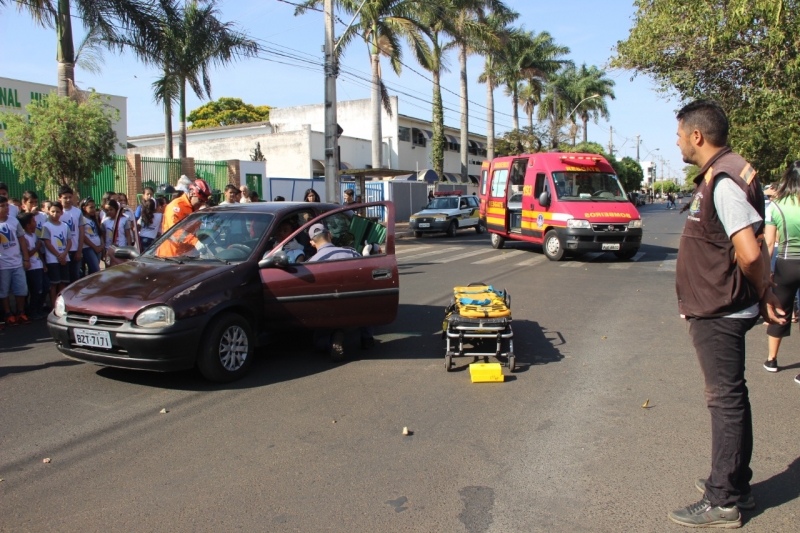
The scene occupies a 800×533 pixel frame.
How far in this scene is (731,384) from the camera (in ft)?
10.6

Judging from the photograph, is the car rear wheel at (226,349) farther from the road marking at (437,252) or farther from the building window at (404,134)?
the building window at (404,134)

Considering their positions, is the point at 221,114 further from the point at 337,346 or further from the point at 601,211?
the point at 337,346

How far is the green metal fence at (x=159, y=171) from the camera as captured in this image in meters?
20.7

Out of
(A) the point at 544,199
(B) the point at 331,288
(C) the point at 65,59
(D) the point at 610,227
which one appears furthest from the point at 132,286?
(C) the point at 65,59

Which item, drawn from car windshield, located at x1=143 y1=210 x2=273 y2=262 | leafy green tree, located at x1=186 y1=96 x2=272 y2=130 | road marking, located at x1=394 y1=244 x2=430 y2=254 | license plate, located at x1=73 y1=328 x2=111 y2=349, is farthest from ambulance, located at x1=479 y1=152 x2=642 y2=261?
leafy green tree, located at x1=186 y1=96 x2=272 y2=130

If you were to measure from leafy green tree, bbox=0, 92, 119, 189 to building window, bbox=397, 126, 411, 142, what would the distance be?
33297 mm

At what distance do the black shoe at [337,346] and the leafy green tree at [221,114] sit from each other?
55.6 meters

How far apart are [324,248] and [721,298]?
4.20 metres

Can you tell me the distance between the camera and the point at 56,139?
13320mm

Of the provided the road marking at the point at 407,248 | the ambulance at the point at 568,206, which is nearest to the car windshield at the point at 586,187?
the ambulance at the point at 568,206

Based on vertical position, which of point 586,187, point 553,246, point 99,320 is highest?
point 586,187

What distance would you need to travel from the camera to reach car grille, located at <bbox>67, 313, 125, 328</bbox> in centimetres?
536

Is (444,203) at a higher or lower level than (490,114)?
lower

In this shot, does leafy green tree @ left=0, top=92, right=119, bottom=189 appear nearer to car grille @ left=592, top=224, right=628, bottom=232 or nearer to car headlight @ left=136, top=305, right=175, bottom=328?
car headlight @ left=136, top=305, right=175, bottom=328
